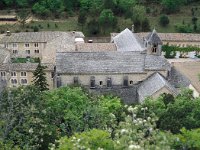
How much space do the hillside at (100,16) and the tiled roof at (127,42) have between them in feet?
58.3

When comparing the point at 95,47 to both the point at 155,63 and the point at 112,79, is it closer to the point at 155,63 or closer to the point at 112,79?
the point at 112,79

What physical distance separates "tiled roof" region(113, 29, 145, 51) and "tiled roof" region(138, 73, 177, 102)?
34.8 ft

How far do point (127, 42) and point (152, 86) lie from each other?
18160mm

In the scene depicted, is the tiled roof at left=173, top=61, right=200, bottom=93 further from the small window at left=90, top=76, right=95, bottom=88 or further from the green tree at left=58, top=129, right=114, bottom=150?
the green tree at left=58, top=129, right=114, bottom=150

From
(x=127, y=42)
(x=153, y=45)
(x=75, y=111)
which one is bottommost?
(x=75, y=111)

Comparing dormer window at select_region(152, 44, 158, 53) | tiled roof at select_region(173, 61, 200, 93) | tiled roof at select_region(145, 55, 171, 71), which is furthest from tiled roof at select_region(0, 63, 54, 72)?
tiled roof at select_region(173, 61, 200, 93)

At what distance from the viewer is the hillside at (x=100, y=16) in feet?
300

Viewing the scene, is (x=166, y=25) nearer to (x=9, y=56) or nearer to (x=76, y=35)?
(x=76, y=35)

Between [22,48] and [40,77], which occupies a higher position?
[22,48]

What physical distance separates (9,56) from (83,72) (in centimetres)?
1927

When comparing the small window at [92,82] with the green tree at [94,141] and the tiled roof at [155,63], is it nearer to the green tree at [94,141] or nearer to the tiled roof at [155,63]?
the tiled roof at [155,63]

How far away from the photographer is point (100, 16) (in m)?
91.0

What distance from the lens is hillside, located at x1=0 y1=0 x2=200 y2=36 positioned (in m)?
91.5

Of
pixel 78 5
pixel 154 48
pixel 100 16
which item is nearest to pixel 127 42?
pixel 154 48
